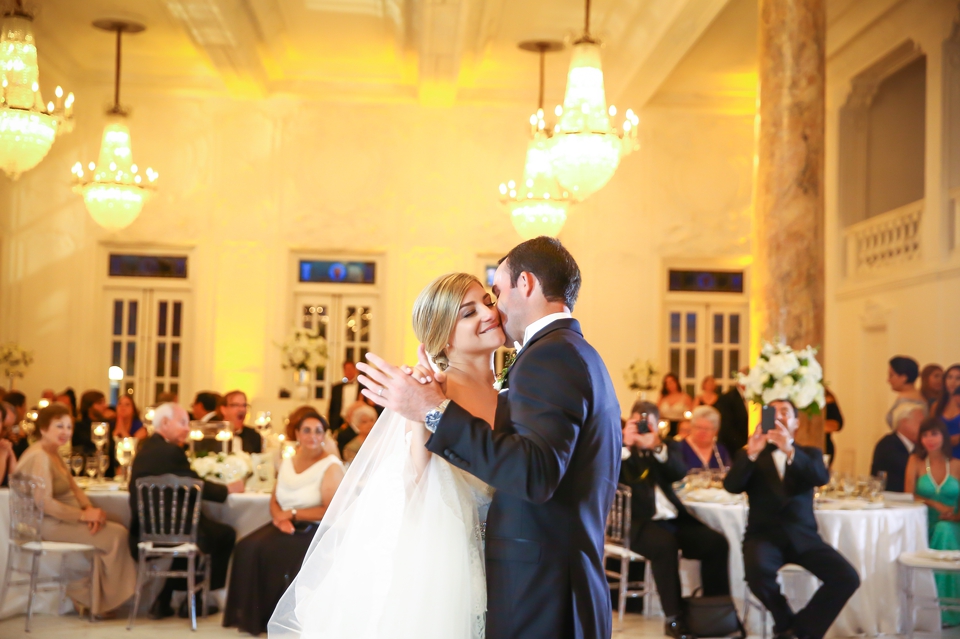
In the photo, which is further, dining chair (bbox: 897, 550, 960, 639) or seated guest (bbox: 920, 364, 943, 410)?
seated guest (bbox: 920, 364, 943, 410)

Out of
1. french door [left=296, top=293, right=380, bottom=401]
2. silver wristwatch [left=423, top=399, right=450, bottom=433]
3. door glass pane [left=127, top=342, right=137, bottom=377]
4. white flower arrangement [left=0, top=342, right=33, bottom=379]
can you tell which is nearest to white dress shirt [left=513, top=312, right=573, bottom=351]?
silver wristwatch [left=423, top=399, right=450, bottom=433]

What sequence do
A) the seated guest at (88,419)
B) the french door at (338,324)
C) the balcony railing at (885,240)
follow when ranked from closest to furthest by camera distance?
the seated guest at (88,419) < the balcony railing at (885,240) < the french door at (338,324)

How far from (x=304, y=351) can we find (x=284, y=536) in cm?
552

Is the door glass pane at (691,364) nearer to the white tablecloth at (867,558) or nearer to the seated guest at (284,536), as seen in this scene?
the white tablecloth at (867,558)

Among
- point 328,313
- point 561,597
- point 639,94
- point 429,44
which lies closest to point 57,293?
point 328,313

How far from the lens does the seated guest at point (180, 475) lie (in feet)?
21.9

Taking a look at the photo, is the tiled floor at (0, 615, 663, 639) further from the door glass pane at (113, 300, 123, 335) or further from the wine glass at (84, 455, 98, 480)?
the door glass pane at (113, 300, 123, 335)

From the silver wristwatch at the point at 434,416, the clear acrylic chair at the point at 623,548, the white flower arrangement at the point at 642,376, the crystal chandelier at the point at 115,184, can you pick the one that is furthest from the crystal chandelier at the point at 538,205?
the silver wristwatch at the point at 434,416

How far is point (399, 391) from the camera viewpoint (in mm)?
2371

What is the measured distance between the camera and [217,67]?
12.3 metres

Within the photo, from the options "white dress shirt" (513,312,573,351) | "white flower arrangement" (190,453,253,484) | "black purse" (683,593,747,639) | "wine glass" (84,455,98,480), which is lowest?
"black purse" (683,593,747,639)

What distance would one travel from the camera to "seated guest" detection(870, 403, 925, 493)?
25.5 feet

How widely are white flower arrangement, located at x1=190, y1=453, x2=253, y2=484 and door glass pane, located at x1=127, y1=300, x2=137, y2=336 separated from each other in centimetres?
691

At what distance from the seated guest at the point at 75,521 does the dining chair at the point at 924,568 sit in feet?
16.4
